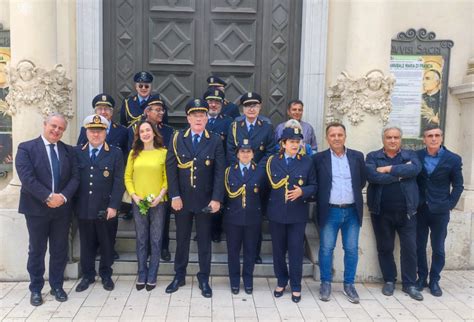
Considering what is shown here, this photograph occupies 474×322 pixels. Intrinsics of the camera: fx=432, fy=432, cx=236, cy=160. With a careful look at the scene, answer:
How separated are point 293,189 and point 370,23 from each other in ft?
8.14

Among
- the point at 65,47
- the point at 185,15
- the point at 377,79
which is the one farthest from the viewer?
the point at 185,15

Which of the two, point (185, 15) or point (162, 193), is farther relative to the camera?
point (185, 15)

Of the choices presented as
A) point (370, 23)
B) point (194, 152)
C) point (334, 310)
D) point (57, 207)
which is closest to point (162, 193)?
point (194, 152)

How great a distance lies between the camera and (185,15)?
660cm

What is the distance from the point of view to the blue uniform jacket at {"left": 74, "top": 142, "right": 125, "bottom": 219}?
4836 mm

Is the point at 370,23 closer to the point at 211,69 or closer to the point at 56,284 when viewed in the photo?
the point at 211,69

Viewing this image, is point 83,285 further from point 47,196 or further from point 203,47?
point 203,47

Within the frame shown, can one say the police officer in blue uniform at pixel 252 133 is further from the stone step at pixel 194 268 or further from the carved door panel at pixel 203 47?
the carved door panel at pixel 203 47

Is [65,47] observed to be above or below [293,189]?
above

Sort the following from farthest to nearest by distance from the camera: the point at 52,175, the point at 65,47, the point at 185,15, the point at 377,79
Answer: the point at 185,15 < the point at 65,47 < the point at 377,79 < the point at 52,175

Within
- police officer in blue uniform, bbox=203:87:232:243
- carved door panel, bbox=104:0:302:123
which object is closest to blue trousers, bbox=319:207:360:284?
police officer in blue uniform, bbox=203:87:232:243

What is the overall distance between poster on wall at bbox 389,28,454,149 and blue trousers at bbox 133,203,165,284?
11.9 feet

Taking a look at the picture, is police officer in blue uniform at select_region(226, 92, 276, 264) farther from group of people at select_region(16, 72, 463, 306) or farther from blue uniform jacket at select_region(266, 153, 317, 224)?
blue uniform jacket at select_region(266, 153, 317, 224)

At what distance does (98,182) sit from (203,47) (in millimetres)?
2894
